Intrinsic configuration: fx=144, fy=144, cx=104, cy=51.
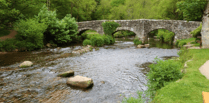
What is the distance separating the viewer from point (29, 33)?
62.5 feet

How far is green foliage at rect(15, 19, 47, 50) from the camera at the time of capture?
19.1 metres

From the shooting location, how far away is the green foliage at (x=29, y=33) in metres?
19.1

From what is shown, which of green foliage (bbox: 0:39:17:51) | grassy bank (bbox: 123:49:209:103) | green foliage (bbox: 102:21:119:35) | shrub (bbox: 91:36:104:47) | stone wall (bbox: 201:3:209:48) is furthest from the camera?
green foliage (bbox: 102:21:119:35)

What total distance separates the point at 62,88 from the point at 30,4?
18.7m

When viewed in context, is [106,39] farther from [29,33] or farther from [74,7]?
[74,7]

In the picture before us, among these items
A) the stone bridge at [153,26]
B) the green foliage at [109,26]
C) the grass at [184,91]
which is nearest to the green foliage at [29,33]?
the green foliage at [109,26]

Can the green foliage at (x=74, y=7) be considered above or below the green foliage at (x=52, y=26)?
above

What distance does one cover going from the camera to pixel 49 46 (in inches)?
920

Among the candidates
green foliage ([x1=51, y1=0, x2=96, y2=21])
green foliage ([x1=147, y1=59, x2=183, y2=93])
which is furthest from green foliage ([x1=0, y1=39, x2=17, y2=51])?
green foliage ([x1=51, y1=0, x2=96, y2=21])

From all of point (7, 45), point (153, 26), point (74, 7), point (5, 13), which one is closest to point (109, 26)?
point (153, 26)

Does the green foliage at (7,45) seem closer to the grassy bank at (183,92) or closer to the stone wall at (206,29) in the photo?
the grassy bank at (183,92)

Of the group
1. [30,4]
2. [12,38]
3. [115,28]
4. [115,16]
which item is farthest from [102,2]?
[12,38]

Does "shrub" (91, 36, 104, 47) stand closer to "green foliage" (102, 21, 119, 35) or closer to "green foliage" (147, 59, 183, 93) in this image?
"green foliage" (102, 21, 119, 35)

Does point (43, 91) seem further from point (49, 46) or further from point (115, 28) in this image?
point (115, 28)
